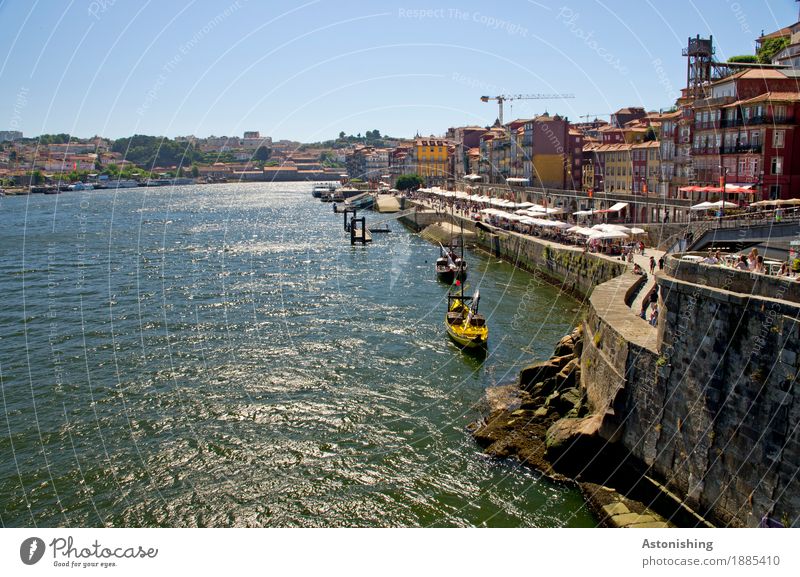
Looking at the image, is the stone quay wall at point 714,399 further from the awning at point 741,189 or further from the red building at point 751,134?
the red building at point 751,134

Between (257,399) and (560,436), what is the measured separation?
1027 cm

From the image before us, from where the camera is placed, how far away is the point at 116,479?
736 inches

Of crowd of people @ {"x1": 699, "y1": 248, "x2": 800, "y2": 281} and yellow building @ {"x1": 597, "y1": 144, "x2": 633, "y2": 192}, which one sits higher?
yellow building @ {"x1": 597, "y1": 144, "x2": 633, "y2": 192}

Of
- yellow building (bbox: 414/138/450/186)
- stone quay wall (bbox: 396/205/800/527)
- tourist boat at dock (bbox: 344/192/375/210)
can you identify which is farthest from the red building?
yellow building (bbox: 414/138/450/186)

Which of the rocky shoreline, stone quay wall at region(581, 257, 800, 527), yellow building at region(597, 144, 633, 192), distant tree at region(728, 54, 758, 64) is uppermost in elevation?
distant tree at region(728, 54, 758, 64)

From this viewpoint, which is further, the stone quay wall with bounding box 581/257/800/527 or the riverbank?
the riverbank

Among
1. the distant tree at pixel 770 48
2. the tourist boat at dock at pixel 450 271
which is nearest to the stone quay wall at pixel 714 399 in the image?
the tourist boat at dock at pixel 450 271

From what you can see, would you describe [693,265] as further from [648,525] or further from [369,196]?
[369,196]

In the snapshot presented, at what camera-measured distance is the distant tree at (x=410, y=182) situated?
133875mm

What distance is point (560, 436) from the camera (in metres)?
18.9

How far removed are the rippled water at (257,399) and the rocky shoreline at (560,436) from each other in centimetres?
51

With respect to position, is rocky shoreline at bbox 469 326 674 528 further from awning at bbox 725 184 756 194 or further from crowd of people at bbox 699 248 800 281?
awning at bbox 725 184 756 194

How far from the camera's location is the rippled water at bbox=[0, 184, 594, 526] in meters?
17.5

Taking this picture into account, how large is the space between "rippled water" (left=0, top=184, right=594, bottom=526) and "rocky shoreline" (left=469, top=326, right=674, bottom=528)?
1.68ft
